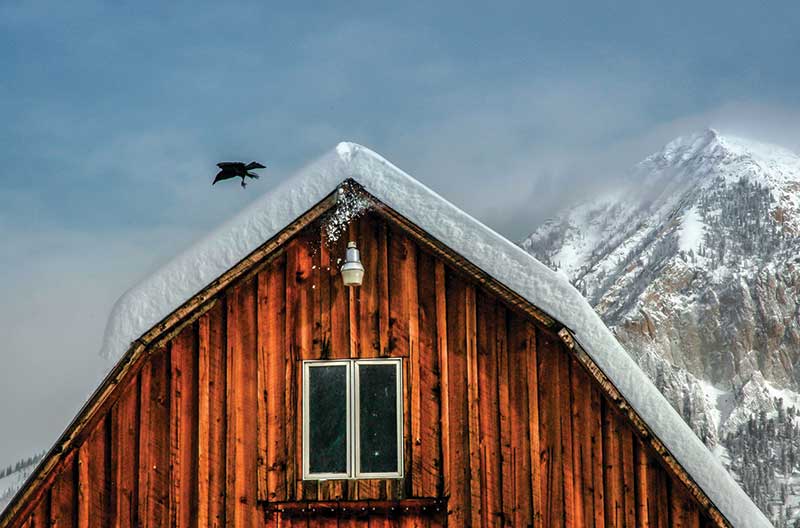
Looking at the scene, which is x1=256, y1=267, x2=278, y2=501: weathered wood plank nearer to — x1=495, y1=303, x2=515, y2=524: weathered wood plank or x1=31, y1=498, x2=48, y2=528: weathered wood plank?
x1=31, y1=498, x2=48, y2=528: weathered wood plank

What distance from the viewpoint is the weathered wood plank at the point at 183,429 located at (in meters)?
8.50

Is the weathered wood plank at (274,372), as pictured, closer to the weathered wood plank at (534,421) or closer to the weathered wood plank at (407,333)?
the weathered wood plank at (407,333)

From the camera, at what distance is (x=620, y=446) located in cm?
835

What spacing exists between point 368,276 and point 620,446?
2588mm

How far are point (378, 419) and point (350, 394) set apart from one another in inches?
12.7

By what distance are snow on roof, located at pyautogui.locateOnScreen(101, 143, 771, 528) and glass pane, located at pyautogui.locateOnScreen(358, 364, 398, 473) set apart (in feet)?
4.26

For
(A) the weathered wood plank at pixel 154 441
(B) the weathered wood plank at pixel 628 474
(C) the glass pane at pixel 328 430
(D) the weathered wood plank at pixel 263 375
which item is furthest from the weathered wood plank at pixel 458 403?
(A) the weathered wood plank at pixel 154 441

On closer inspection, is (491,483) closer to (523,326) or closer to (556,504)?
(556,504)

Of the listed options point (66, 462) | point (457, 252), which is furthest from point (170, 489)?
point (457, 252)

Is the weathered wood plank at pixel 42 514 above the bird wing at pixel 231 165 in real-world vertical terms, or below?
below

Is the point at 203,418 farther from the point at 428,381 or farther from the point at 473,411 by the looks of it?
the point at 473,411

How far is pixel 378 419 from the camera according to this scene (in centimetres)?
848

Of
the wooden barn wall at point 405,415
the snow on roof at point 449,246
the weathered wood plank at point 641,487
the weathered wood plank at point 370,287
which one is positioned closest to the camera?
the snow on roof at point 449,246

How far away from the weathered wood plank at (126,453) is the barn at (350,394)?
0.04ft
